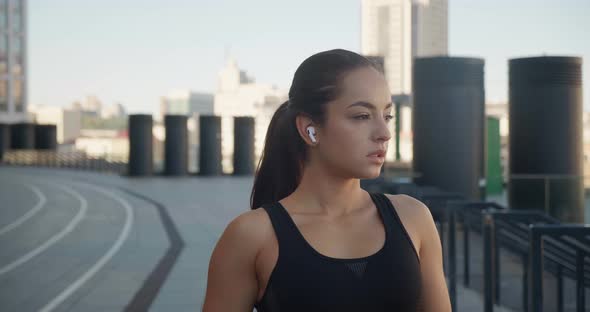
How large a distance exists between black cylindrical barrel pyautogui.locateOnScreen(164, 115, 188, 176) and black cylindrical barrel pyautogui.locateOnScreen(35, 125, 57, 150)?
989 inches

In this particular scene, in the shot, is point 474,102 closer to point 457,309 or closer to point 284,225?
point 457,309

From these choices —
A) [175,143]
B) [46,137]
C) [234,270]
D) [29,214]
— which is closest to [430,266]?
[234,270]

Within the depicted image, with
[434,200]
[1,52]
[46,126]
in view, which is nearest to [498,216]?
[434,200]

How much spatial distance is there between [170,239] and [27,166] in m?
45.7

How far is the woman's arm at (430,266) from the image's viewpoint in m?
2.50

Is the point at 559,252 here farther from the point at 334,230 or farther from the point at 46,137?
the point at 46,137

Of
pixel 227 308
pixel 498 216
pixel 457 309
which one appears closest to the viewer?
pixel 227 308

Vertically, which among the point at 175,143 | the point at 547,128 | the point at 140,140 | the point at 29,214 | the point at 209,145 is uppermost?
the point at 547,128

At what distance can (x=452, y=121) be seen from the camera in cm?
1698

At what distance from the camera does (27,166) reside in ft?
192

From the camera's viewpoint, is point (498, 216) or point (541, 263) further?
point (498, 216)

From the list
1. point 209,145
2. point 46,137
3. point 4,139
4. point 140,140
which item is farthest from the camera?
point 46,137

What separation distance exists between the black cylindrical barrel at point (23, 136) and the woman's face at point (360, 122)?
63.5 m

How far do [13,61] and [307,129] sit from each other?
106m
